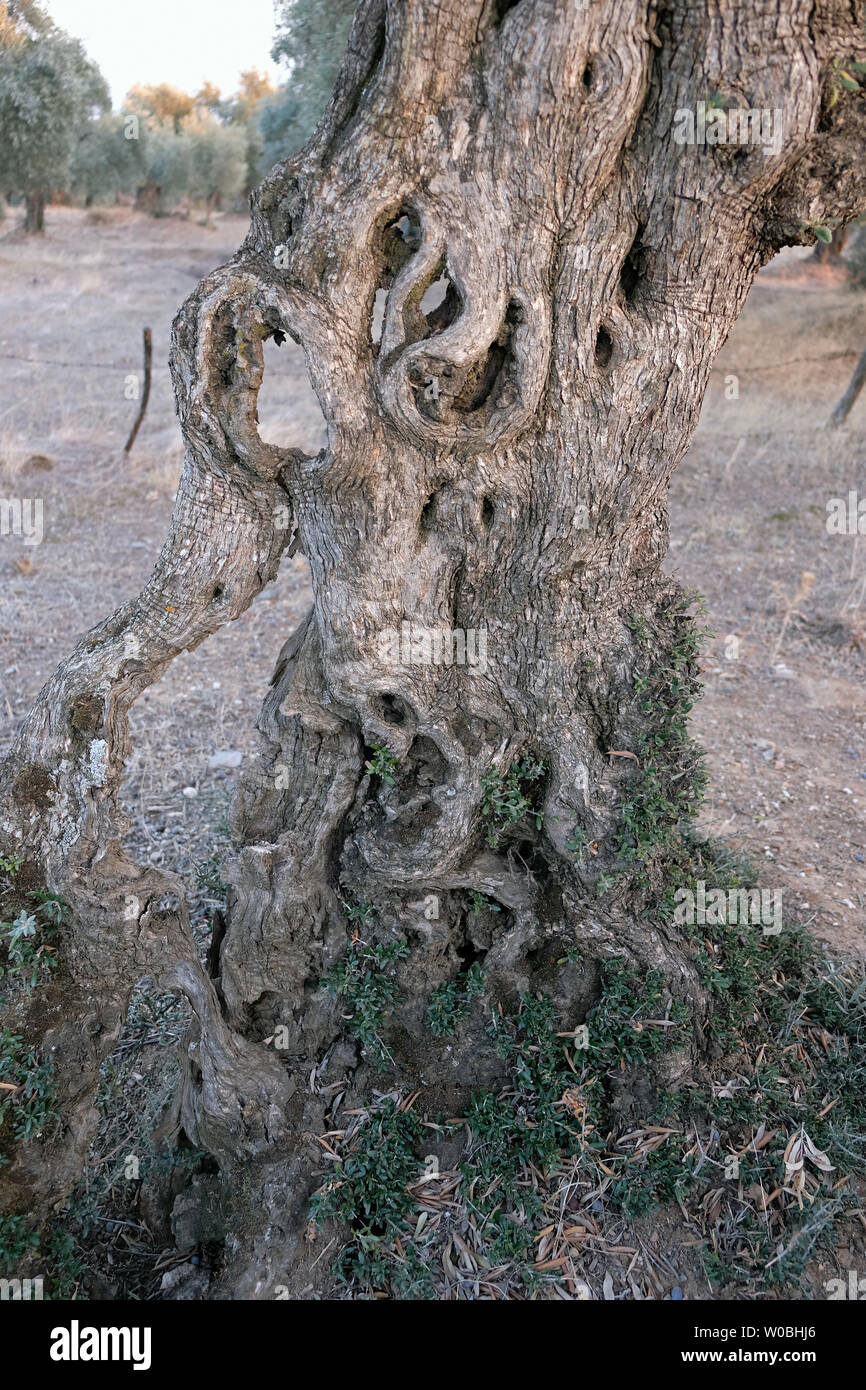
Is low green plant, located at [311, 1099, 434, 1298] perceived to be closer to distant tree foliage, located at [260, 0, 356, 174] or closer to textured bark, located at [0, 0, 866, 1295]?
textured bark, located at [0, 0, 866, 1295]

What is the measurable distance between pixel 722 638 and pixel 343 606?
5172 millimetres

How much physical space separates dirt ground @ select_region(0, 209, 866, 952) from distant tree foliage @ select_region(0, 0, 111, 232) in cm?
274

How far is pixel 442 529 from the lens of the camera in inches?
123

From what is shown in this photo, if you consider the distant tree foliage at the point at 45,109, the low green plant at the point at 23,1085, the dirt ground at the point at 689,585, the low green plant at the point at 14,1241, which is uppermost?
the distant tree foliage at the point at 45,109

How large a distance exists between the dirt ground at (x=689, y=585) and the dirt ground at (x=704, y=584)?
0.02m

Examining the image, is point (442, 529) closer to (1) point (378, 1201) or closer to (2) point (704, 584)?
(1) point (378, 1201)

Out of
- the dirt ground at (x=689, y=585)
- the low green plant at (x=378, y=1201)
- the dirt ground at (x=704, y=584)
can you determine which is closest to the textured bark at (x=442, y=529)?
the low green plant at (x=378, y=1201)

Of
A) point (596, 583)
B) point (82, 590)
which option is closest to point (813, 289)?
point (82, 590)

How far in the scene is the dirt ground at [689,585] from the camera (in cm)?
496

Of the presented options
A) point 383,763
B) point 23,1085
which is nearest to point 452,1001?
point 383,763

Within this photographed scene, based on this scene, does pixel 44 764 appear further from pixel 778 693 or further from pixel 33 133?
pixel 33 133

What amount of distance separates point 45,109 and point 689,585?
1252 cm

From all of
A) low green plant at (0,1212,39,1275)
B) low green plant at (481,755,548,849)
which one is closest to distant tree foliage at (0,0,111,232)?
low green plant at (481,755,548,849)

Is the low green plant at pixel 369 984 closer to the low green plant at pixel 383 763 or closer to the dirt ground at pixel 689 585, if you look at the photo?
the low green plant at pixel 383 763
